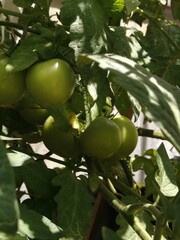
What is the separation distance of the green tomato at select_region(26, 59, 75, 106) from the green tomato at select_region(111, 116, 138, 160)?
0.65ft

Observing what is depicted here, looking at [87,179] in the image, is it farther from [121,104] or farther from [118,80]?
[118,80]

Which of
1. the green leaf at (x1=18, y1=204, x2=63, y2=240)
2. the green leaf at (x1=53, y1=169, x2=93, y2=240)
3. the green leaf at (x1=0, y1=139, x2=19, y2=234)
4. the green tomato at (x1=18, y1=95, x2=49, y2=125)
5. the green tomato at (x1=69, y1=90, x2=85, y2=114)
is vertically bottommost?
the green leaf at (x1=53, y1=169, x2=93, y2=240)

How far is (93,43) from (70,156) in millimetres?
235

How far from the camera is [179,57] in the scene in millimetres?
721

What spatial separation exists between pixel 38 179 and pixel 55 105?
0.11 m

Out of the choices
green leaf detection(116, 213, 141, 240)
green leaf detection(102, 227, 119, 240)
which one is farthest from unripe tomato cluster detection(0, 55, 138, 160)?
green leaf detection(102, 227, 119, 240)

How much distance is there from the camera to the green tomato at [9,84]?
60 cm

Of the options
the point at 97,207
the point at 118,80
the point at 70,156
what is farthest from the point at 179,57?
the point at 97,207

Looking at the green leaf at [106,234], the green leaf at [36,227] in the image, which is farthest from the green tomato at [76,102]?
the green leaf at [106,234]

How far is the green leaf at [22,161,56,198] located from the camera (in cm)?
64

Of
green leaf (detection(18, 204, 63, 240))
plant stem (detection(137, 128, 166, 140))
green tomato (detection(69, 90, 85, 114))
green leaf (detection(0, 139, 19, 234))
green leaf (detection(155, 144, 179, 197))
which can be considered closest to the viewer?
green leaf (detection(0, 139, 19, 234))

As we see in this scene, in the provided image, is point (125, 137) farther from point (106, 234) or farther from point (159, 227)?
point (106, 234)

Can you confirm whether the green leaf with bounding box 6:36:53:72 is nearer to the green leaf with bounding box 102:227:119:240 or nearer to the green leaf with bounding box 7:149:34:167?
the green leaf with bounding box 7:149:34:167

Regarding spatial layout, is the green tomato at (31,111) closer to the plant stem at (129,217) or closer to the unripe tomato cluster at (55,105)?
the unripe tomato cluster at (55,105)
